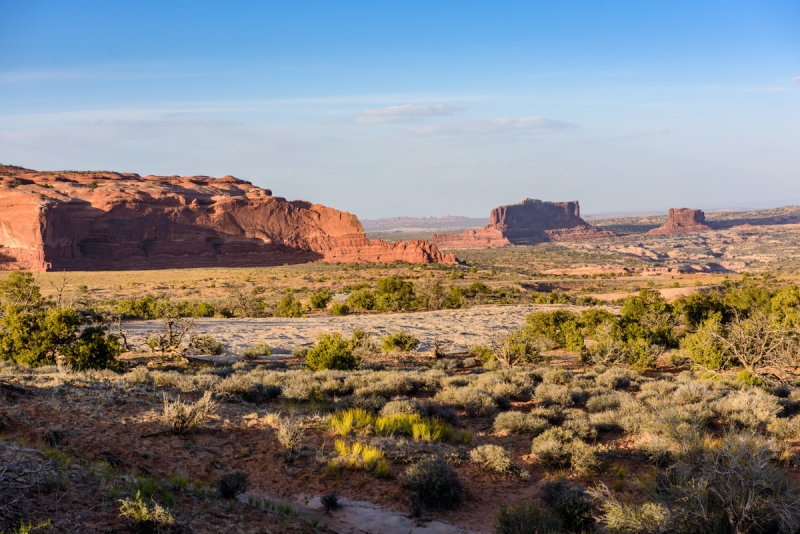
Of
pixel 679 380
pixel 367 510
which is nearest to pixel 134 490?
pixel 367 510

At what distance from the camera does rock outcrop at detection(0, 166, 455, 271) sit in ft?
197

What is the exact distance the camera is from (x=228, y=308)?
28500 mm

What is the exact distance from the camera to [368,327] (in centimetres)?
2286

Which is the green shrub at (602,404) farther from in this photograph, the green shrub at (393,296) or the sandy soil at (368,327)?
the green shrub at (393,296)

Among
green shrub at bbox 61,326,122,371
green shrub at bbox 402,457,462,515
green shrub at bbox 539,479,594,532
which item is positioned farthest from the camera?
green shrub at bbox 61,326,122,371

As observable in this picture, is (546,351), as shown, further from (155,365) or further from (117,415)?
(117,415)

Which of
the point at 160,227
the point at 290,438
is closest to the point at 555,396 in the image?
the point at 290,438

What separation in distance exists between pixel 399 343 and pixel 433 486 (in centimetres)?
1235

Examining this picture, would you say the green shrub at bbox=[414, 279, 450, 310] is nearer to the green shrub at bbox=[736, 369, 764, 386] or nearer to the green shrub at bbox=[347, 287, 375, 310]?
the green shrub at bbox=[347, 287, 375, 310]

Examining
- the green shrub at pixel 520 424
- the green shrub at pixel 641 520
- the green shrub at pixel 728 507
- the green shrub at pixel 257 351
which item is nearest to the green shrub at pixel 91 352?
the green shrub at pixel 257 351

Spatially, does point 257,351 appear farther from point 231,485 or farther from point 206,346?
point 231,485

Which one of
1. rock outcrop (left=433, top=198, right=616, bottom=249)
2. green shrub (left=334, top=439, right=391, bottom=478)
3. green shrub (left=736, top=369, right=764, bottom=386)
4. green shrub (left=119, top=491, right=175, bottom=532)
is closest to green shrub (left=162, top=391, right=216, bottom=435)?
green shrub (left=334, top=439, right=391, bottom=478)

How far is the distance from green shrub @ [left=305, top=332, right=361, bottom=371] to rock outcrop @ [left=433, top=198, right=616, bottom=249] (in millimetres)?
127335

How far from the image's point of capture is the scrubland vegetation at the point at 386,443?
14.8 ft
